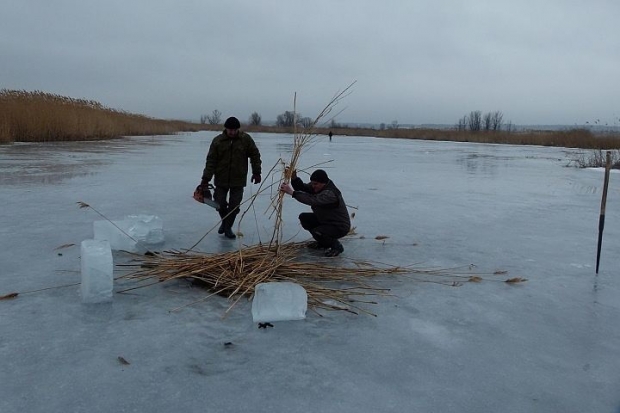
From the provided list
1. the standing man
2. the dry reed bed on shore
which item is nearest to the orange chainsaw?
the standing man

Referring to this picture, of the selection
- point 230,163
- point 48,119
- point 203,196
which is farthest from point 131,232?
point 48,119

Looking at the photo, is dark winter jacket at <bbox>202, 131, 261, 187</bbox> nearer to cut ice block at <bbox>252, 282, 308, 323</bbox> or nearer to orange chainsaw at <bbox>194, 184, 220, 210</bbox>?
orange chainsaw at <bbox>194, 184, 220, 210</bbox>

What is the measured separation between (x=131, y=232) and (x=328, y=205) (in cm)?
171

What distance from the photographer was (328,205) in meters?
4.33

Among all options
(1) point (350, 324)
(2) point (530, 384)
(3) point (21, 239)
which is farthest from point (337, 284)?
(3) point (21, 239)

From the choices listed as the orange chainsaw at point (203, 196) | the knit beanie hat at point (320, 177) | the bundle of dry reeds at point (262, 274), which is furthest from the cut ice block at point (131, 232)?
the knit beanie hat at point (320, 177)

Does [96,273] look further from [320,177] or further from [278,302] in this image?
[320,177]

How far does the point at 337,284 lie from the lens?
3.59m

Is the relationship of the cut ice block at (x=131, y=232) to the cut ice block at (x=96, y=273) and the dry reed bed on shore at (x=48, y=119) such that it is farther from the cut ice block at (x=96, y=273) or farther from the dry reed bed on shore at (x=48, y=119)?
the dry reed bed on shore at (x=48, y=119)

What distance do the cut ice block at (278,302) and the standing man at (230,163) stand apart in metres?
2.16

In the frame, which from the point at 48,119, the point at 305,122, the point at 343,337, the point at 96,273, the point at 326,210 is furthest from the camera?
the point at 48,119

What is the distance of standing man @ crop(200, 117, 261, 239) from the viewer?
493 centimetres

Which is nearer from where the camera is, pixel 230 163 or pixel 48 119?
pixel 230 163

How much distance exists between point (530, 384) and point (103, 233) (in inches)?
133
